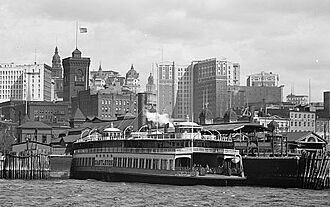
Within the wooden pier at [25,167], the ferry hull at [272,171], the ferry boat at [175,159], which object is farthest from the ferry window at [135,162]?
the wooden pier at [25,167]

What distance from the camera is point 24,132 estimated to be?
182 metres

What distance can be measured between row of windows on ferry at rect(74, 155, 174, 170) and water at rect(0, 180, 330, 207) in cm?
422


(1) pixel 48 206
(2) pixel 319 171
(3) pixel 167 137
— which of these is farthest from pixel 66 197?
(2) pixel 319 171

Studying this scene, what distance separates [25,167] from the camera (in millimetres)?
127562

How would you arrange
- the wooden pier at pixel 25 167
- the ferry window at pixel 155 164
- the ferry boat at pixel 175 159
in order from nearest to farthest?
the ferry boat at pixel 175 159 < the ferry window at pixel 155 164 < the wooden pier at pixel 25 167

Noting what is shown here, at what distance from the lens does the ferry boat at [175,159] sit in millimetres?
100688

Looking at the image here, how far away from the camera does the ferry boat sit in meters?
101

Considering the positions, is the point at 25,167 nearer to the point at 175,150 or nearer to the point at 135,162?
the point at 135,162

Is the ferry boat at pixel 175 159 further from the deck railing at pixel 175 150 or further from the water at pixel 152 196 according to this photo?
the water at pixel 152 196

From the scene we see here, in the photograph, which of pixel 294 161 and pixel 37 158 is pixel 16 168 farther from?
pixel 294 161

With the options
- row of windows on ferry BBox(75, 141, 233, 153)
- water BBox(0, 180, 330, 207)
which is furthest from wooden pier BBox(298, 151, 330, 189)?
row of windows on ferry BBox(75, 141, 233, 153)

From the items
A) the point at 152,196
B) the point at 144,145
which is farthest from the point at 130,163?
the point at 152,196

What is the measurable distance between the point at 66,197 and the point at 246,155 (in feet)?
137

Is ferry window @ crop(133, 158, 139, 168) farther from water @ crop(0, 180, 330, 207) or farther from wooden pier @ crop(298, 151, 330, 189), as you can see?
wooden pier @ crop(298, 151, 330, 189)
